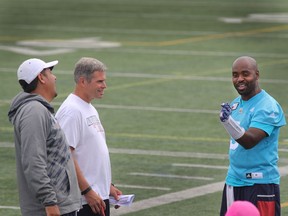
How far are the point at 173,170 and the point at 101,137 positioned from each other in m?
4.97

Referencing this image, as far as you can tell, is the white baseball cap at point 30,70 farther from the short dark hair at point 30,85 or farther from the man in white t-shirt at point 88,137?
the man in white t-shirt at point 88,137

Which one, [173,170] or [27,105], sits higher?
[27,105]

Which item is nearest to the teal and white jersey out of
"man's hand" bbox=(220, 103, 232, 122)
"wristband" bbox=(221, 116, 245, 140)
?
"wristband" bbox=(221, 116, 245, 140)

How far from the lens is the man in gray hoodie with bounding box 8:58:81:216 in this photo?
7039mm

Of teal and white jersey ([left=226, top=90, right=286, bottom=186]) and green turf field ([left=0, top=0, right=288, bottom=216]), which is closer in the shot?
teal and white jersey ([left=226, top=90, right=286, bottom=186])

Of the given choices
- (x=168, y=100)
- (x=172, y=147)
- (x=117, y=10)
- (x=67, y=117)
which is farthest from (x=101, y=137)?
(x=117, y=10)

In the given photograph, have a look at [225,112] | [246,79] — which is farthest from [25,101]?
[246,79]

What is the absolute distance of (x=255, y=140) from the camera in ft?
26.4

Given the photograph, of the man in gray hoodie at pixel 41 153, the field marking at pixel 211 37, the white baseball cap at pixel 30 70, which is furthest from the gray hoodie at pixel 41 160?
the field marking at pixel 211 37

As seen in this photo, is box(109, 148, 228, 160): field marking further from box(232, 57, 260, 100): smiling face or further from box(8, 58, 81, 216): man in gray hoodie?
box(8, 58, 81, 216): man in gray hoodie

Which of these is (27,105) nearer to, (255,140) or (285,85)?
(255,140)

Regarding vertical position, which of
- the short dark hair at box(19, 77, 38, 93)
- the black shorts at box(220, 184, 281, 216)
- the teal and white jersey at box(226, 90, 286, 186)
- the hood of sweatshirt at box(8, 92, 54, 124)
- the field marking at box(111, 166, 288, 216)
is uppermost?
the short dark hair at box(19, 77, 38, 93)

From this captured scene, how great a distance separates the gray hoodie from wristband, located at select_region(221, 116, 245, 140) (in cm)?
118

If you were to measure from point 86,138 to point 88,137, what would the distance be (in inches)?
0.6
